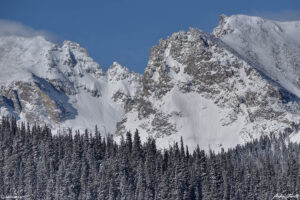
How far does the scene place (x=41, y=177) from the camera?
182000 mm

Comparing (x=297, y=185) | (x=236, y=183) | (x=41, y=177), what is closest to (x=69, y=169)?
(x=41, y=177)

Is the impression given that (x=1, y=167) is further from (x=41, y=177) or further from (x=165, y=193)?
(x=165, y=193)

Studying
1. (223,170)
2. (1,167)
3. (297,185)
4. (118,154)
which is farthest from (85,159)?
(297,185)

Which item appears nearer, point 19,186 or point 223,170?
point 19,186

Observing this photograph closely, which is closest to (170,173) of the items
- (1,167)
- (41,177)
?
(41,177)

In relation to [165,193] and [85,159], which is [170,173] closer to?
[165,193]

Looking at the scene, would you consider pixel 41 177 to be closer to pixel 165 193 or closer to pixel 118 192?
pixel 118 192

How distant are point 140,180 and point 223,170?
88.3 ft

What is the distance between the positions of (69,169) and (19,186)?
13162 mm

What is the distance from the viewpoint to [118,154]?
193250mm

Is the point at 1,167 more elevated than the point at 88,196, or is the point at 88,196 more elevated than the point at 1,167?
the point at 1,167

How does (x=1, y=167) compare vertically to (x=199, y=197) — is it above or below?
above

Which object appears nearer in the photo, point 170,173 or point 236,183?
point 170,173

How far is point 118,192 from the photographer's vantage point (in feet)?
586
